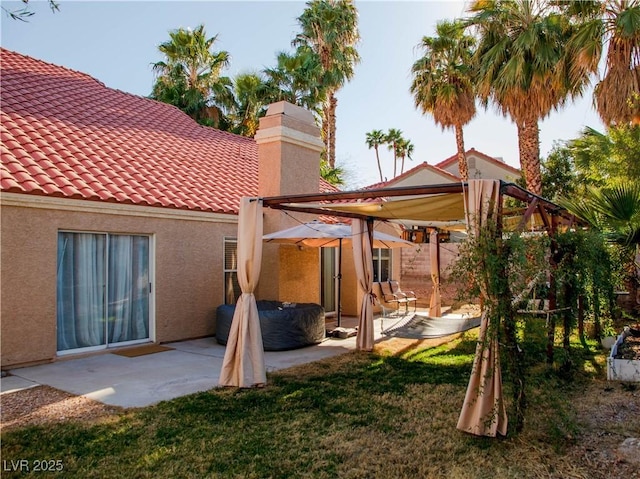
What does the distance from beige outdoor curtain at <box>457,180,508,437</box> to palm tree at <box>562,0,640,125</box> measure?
32.2 ft

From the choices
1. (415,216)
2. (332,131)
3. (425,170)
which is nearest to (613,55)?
(415,216)

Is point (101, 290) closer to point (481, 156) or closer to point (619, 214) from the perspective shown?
point (619, 214)

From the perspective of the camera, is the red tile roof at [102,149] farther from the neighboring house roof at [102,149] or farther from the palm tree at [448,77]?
the palm tree at [448,77]

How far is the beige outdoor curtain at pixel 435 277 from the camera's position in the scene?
47.2 feet

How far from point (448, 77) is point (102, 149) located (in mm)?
15337

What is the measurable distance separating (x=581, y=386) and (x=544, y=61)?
10.7 meters

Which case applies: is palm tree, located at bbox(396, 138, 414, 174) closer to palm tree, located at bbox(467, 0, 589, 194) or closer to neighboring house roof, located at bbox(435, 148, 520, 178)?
neighboring house roof, located at bbox(435, 148, 520, 178)

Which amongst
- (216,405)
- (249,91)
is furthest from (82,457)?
(249,91)

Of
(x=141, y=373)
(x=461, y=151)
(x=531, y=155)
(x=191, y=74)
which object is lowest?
(x=141, y=373)

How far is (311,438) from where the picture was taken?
224 inches

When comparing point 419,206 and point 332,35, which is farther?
point 332,35

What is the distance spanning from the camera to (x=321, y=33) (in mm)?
28812

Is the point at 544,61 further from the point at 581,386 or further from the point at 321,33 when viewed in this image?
the point at 321,33

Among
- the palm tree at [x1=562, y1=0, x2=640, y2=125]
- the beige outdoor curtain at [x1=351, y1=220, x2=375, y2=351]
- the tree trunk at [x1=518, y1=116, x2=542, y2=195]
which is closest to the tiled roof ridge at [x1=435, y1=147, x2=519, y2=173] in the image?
the tree trunk at [x1=518, y1=116, x2=542, y2=195]
